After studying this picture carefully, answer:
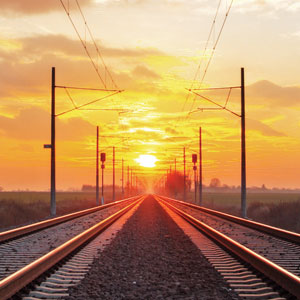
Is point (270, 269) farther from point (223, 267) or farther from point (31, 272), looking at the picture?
point (31, 272)

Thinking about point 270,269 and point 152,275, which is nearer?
point 270,269

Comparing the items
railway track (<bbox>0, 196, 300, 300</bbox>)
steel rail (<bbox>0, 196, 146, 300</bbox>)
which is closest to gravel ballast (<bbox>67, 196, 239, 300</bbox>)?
railway track (<bbox>0, 196, 300, 300</bbox>)

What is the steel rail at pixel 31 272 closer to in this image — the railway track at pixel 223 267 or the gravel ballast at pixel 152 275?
the railway track at pixel 223 267

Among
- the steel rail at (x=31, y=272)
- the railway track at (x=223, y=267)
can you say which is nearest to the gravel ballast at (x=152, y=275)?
the railway track at (x=223, y=267)

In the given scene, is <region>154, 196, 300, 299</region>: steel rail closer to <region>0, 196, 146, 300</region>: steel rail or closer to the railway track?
the railway track

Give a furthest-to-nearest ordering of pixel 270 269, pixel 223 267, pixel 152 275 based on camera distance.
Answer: pixel 223 267 < pixel 152 275 < pixel 270 269

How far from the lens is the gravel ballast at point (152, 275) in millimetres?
7266

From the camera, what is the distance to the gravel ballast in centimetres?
727

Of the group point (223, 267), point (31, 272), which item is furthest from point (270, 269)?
point (31, 272)

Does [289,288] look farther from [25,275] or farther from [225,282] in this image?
[25,275]

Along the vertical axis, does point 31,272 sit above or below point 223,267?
above

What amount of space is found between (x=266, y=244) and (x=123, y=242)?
4242mm

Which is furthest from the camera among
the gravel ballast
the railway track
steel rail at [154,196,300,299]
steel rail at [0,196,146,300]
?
the gravel ballast

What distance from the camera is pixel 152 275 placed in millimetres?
8930
